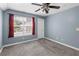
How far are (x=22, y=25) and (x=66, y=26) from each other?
120 inches

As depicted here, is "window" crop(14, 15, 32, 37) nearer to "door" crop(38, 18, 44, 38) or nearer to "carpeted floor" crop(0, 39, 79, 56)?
"door" crop(38, 18, 44, 38)

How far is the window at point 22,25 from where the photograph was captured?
4.31 m

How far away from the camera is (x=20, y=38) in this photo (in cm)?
437

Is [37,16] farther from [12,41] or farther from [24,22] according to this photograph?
[12,41]

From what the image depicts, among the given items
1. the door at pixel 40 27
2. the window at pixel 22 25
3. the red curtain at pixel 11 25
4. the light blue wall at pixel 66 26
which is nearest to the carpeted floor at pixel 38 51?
the light blue wall at pixel 66 26

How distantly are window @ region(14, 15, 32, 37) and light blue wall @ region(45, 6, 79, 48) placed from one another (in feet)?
5.94

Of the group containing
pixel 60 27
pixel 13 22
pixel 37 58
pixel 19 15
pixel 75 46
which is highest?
pixel 19 15

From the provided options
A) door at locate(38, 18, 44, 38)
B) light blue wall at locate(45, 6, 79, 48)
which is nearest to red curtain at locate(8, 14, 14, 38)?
door at locate(38, 18, 44, 38)

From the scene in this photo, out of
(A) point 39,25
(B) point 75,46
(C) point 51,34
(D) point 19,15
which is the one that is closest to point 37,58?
(B) point 75,46

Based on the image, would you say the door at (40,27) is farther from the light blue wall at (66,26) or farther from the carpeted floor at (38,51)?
the carpeted floor at (38,51)

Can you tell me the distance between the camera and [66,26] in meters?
3.80

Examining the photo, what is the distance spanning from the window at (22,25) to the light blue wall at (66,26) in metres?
1.81

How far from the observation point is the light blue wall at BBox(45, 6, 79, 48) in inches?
130

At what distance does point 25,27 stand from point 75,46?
3552mm
